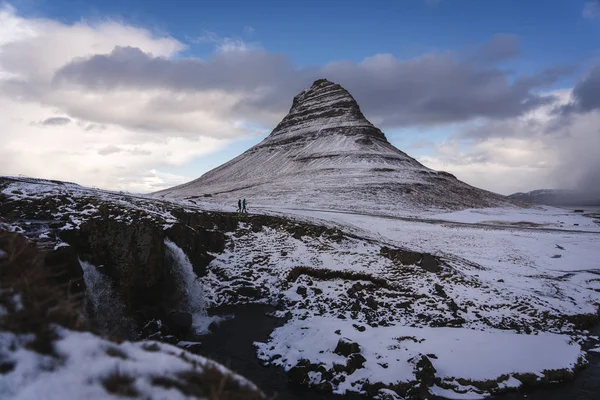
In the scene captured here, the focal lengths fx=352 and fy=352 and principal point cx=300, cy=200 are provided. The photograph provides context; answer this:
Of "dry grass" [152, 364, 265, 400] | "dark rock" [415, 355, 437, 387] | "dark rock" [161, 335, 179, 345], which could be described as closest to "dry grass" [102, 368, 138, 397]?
"dry grass" [152, 364, 265, 400]

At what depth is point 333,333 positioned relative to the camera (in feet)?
63.3

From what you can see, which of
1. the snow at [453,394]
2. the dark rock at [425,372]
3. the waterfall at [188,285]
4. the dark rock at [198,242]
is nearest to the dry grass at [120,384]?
the dark rock at [425,372]

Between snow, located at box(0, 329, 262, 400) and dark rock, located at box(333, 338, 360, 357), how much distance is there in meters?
13.1

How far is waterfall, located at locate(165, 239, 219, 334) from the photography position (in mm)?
23264

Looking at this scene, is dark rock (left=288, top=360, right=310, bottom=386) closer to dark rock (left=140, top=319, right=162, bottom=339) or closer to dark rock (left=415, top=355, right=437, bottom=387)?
dark rock (left=415, top=355, right=437, bottom=387)

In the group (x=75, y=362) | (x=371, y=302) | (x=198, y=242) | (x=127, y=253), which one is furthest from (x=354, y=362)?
(x=198, y=242)

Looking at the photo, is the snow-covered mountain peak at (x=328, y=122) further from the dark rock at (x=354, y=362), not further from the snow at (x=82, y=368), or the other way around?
the snow at (x=82, y=368)

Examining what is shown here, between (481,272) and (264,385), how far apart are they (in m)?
22.8

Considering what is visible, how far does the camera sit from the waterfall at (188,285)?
2326 centimetres

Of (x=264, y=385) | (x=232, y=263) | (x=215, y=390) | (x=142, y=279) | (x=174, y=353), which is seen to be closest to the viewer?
(x=215, y=390)

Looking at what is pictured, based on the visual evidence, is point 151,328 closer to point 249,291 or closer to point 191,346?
point 191,346

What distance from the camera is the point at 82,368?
5082 millimetres

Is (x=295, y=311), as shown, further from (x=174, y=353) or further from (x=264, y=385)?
(x=174, y=353)

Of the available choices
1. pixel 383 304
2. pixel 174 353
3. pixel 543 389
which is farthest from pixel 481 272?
pixel 174 353
